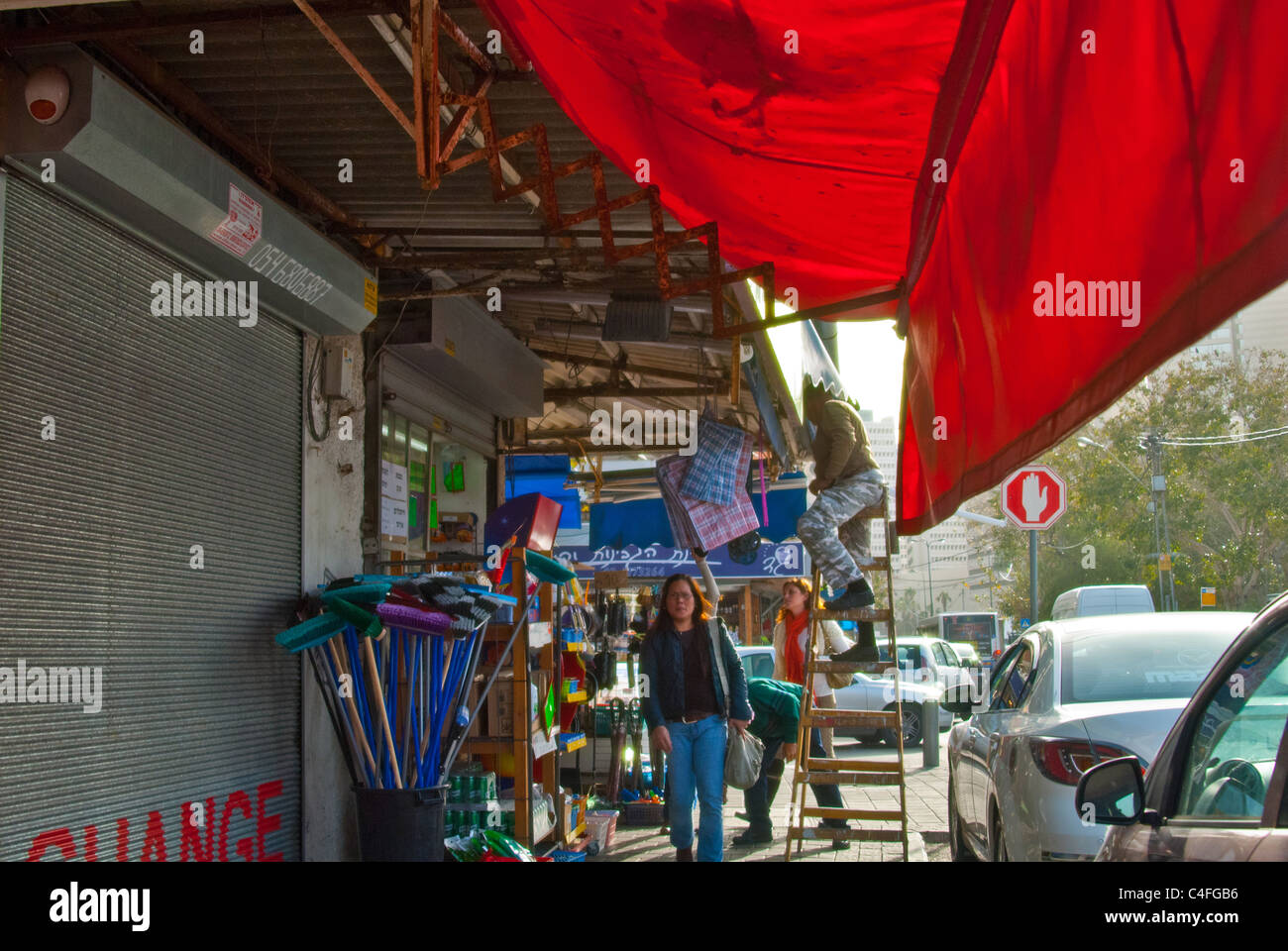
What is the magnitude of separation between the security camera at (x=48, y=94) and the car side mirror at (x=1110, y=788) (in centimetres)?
443

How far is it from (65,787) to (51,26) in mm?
3141

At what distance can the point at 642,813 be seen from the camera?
9.76 m

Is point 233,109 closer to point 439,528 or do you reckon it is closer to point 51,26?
point 51,26

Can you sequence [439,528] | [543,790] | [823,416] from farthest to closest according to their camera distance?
[439,528] → [543,790] → [823,416]

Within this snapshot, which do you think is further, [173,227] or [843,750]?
A: [843,750]

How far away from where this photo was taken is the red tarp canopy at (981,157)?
1.52m

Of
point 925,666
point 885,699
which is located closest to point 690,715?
point 885,699

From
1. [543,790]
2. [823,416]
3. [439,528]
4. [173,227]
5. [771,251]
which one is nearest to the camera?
[173,227]

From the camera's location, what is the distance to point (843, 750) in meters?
17.2

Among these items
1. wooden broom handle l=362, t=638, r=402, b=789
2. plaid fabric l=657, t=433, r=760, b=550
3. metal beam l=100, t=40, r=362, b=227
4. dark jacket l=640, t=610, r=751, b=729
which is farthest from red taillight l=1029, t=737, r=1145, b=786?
metal beam l=100, t=40, r=362, b=227

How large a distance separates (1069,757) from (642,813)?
18.9 feet

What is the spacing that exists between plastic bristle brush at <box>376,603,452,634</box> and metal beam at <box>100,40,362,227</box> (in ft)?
8.38

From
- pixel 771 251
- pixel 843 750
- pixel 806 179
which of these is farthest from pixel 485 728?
pixel 843 750

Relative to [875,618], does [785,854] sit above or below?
below
